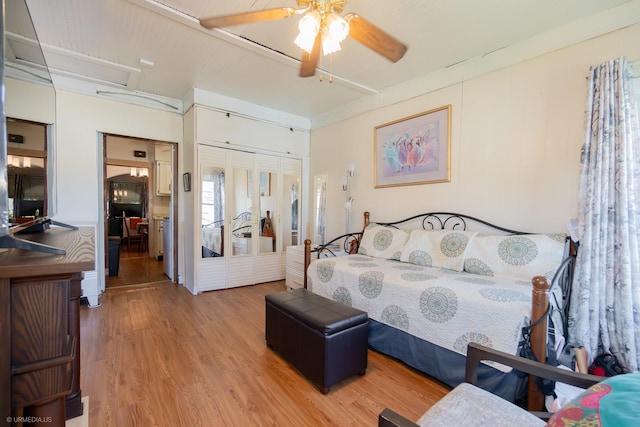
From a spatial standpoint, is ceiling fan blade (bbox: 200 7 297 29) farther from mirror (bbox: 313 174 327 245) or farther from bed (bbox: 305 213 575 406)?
mirror (bbox: 313 174 327 245)

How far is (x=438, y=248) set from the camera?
271cm

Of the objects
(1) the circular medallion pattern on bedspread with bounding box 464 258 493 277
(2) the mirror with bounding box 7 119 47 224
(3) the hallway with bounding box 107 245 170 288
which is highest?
(2) the mirror with bounding box 7 119 47 224

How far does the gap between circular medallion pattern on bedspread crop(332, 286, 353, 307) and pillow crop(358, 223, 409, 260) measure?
2.49ft

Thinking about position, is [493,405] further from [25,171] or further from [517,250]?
[25,171]

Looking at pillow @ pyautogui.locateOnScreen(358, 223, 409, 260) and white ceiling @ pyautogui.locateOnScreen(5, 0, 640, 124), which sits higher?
white ceiling @ pyautogui.locateOnScreen(5, 0, 640, 124)

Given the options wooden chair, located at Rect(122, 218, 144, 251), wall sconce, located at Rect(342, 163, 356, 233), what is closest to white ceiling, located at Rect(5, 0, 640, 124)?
wall sconce, located at Rect(342, 163, 356, 233)

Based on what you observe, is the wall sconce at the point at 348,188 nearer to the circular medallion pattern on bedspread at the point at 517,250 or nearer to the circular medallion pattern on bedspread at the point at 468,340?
the circular medallion pattern on bedspread at the point at 517,250

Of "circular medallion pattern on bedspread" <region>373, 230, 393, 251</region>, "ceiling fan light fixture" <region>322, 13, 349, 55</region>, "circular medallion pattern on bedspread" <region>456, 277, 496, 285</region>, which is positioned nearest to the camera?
"ceiling fan light fixture" <region>322, 13, 349, 55</region>

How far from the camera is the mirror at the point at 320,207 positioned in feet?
15.0

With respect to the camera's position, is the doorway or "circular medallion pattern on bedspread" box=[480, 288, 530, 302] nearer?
"circular medallion pattern on bedspread" box=[480, 288, 530, 302]

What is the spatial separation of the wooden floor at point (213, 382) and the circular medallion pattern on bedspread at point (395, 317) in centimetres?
33

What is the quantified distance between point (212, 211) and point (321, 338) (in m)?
2.77

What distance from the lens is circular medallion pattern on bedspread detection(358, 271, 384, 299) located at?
232 cm

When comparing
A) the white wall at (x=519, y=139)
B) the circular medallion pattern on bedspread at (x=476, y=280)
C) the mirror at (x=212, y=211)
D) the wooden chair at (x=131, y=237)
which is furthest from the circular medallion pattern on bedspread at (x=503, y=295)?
the wooden chair at (x=131, y=237)
